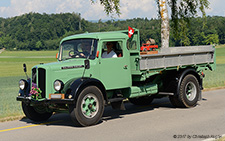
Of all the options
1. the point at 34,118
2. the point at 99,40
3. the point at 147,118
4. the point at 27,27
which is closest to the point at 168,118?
the point at 147,118

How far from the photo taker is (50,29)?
148125 millimetres

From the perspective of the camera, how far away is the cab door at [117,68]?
8.99 meters

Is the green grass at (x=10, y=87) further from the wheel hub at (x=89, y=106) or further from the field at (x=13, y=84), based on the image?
the wheel hub at (x=89, y=106)

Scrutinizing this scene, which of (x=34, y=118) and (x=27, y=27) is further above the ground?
(x=27, y=27)

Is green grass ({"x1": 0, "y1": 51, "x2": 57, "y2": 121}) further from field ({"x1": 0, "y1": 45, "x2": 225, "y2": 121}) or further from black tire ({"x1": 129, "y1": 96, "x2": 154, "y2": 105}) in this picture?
black tire ({"x1": 129, "y1": 96, "x2": 154, "y2": 105})

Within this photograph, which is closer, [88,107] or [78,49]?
[88,107]

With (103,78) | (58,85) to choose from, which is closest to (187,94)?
(103,78)

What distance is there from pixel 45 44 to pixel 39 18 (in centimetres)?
4797

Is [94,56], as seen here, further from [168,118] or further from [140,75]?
[168,118]

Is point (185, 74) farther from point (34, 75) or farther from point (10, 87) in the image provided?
point (10, 87)

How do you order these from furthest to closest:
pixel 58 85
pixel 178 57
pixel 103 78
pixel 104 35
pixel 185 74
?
1. pixel 185 74
2. pixel 178 57
3. pixel 104 35
4. pixel 103 78
5. pixel 58 85

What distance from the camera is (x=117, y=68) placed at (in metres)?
9.27

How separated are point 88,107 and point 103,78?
37.0 inches

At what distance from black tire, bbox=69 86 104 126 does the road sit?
0.19m
